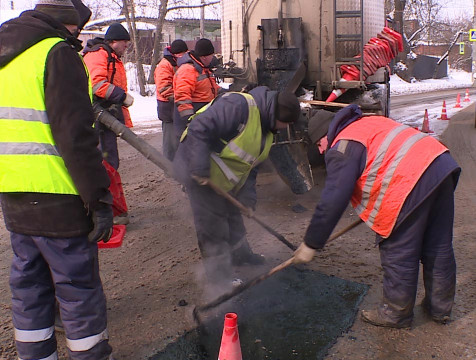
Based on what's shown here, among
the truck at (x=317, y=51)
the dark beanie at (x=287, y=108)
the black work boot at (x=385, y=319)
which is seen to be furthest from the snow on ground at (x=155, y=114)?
the black work boot at (x=385, y=319)

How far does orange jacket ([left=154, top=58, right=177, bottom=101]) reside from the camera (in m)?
6.45

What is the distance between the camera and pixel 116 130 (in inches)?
176

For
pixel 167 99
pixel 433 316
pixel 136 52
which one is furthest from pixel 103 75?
pixel 136 52

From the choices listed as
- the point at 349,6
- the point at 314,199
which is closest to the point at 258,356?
the point at 314,199

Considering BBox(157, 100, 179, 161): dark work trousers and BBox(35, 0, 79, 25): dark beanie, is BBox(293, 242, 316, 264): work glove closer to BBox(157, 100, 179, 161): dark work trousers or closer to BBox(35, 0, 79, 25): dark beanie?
BBox(35, 0, 79, 25): dark beanie

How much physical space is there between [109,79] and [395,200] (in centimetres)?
315

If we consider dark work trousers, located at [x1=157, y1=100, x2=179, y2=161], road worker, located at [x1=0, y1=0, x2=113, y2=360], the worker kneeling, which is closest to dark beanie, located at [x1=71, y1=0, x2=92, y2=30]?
road worker, located at [x1=0, y1=0, x2=113, y2=360]

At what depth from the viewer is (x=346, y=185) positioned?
2.80 meters

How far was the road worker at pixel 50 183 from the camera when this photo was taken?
86.0 inches

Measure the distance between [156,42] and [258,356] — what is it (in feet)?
52.6

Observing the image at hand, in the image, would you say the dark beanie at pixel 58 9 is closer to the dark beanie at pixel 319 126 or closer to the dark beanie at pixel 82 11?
the dark beanie at pixel 82 11

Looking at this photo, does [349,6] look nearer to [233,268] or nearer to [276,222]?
[276,222]

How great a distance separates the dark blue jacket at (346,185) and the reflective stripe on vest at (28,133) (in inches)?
56.1

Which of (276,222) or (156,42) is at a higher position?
(156,42)
